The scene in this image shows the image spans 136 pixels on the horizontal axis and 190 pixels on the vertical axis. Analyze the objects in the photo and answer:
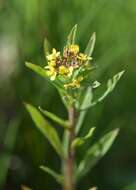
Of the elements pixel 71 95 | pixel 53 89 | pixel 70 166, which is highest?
pixel 53 89

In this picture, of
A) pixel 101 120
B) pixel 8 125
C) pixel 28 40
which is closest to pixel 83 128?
pixel 101 120

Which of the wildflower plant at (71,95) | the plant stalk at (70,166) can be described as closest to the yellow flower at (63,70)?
the wildflower plant at (71,95)

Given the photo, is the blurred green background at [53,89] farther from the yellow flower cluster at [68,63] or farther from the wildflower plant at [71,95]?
the yellow flower cluster at [68,63]

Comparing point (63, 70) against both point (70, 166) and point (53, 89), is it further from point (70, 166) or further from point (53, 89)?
point (53, 89)

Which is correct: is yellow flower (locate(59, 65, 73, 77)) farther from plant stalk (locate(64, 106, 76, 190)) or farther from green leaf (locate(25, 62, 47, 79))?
plant stalk (locate(64, 106, 76, 190))

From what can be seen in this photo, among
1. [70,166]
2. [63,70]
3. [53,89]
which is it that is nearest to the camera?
[63,70]

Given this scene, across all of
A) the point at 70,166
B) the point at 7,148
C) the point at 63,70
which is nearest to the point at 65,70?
the point at 63,70
